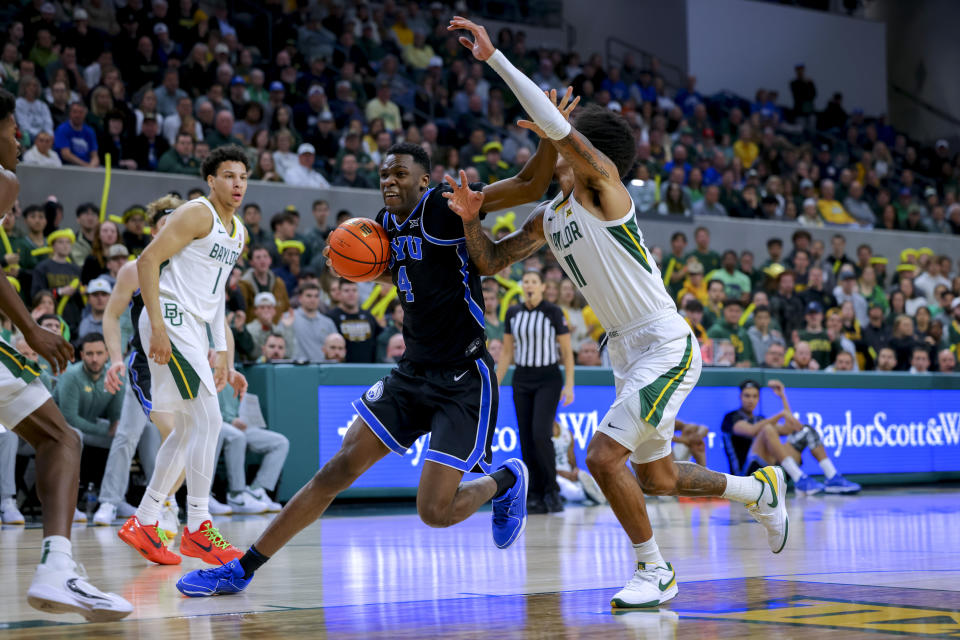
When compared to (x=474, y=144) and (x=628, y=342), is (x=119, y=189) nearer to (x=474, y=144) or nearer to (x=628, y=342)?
(x=474, y=144)

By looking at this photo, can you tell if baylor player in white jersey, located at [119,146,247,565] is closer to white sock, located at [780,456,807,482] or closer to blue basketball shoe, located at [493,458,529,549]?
blue basketball shoe, located at [493,458,529,549]

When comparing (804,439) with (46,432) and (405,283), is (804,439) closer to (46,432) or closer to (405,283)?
(405,283)

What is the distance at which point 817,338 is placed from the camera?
15469 millimetres

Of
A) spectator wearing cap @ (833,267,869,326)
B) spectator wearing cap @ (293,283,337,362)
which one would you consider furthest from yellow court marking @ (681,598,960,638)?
spectator wearing cap @ (833,267,869,326)

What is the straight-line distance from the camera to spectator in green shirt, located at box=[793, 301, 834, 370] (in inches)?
605

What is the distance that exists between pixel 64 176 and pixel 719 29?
16822 millimetres

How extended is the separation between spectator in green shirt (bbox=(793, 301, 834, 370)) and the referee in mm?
5756

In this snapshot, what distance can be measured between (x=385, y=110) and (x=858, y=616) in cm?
1443

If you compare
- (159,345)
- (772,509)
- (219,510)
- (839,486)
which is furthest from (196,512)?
(839,486)

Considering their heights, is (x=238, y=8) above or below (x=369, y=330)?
above

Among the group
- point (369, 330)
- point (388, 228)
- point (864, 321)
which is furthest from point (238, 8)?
point (388, 228)

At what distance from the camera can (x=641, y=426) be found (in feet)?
16.4

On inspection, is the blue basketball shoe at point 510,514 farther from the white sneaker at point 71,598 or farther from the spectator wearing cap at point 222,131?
the spectator wearing cap at point 222,131

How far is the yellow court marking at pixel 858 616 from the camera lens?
4.07 metres
